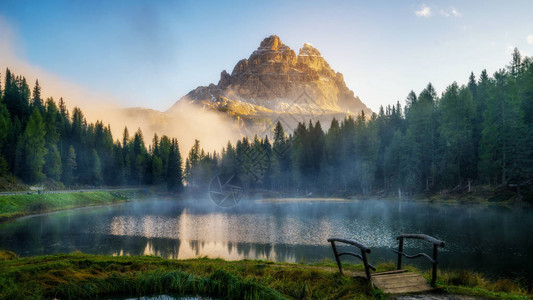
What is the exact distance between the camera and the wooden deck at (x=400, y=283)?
28.6 ft

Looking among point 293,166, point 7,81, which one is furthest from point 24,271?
point 7,81

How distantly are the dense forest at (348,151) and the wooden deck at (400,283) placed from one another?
48402mm

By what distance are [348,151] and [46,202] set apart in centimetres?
7400

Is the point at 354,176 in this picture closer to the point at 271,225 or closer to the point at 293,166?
the point at 293,166

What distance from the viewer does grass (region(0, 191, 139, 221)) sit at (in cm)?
4916

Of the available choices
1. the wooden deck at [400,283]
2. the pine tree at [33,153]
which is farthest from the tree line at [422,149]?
the pine tree at [33,153]

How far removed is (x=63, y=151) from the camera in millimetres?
92000

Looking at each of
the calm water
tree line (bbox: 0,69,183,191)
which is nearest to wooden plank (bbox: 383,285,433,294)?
the calm water

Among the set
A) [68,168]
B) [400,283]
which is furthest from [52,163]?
[400,283]

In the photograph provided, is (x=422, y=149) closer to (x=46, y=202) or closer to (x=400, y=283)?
(x=400, y=283)

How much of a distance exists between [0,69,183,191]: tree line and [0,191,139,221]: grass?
11.9 metres

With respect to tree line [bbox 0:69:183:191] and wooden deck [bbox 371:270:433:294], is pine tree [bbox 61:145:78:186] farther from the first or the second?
wooden deck [bbox 371:270:433:294]

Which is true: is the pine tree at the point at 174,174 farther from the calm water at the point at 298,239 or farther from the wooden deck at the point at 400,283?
the wooden deck at the point at 400,283

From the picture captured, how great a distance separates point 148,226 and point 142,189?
7967 cm
